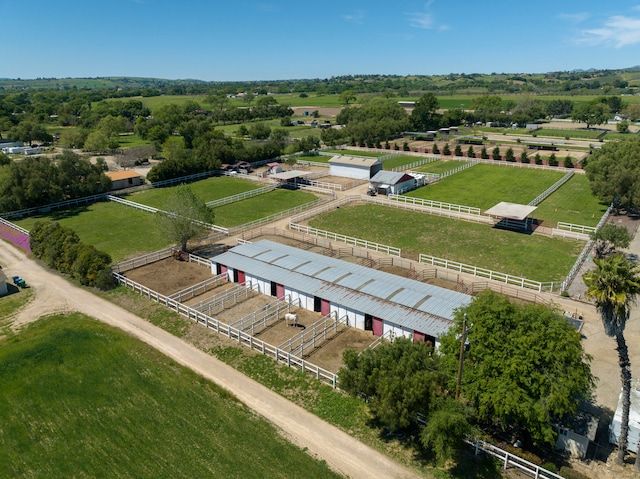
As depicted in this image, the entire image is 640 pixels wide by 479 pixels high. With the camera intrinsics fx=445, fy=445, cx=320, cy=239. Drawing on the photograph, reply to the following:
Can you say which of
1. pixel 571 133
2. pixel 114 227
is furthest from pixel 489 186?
pixel 571 133

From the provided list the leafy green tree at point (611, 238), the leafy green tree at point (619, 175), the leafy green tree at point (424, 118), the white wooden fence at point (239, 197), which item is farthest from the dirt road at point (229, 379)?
the leafy green tree at point (424, 118)

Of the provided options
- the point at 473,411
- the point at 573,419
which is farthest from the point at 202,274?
the point at 573,419

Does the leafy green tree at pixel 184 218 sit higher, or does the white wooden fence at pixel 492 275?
the leafy green tree at pixel 184 218

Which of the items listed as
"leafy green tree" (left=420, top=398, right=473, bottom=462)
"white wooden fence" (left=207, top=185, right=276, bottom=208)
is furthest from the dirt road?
"white wooden fence" (left=207, top=185, right=276, bottom=208)

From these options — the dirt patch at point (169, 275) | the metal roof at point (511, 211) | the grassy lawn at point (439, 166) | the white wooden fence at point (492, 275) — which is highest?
the metal roof at point (511, 211)

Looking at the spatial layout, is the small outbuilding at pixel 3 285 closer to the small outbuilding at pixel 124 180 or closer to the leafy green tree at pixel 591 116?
the small outbuilding at pixel 124 180
